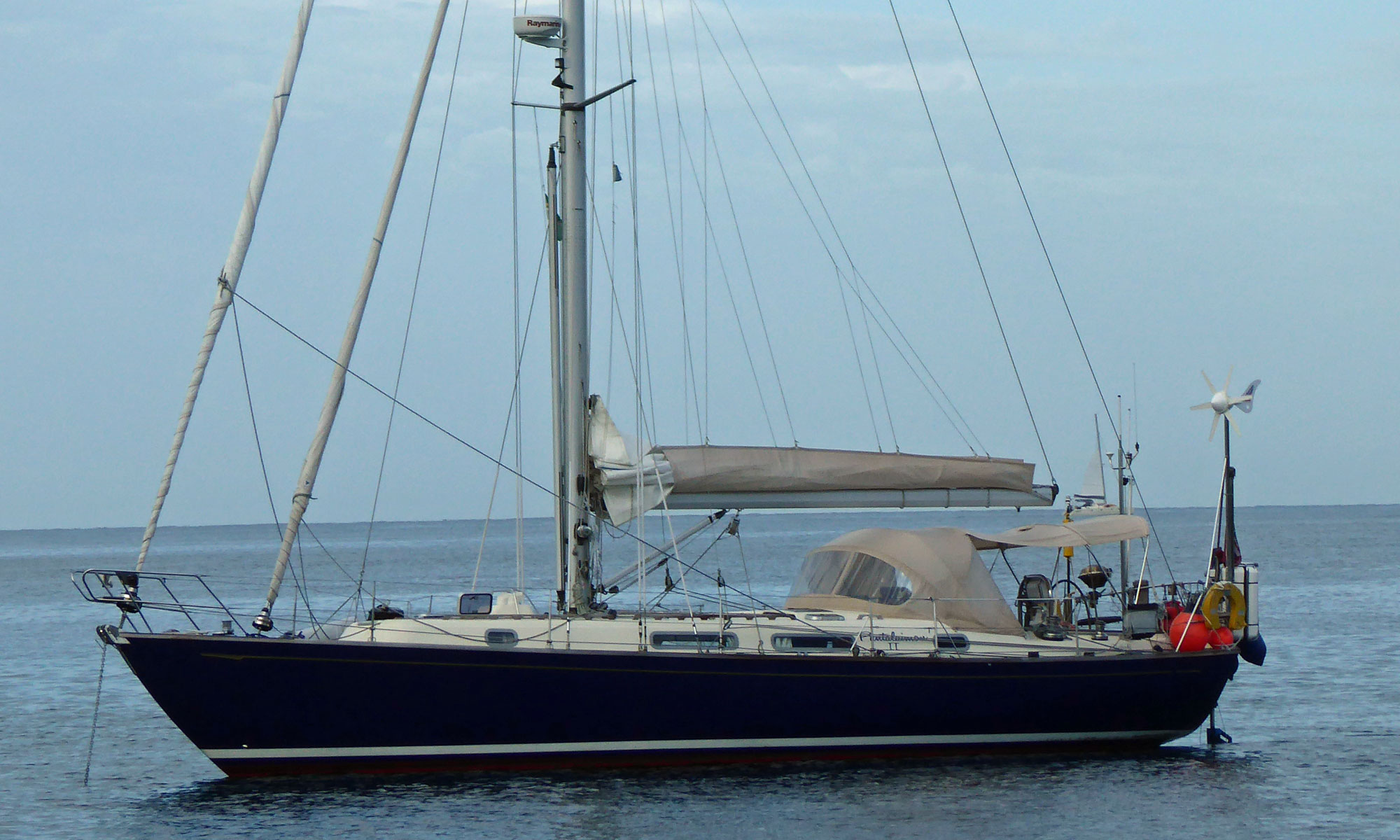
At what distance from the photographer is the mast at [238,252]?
52.6 ft

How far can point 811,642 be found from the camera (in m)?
18.2

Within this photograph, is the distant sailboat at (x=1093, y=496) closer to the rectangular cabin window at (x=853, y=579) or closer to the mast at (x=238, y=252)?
the rectangular cabin window at (x=853, y=579)

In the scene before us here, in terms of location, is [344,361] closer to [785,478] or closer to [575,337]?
[575,337]

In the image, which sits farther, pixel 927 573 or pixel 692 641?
pixel 927 573

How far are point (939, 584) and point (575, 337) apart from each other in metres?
5.58

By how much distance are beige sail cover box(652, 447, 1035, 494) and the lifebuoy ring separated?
2672 mm

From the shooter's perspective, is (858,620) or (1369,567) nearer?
(858,620)

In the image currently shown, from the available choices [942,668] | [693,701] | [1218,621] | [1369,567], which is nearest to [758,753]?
[693,701]

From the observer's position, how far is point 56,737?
24.0 metres

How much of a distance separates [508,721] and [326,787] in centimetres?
219

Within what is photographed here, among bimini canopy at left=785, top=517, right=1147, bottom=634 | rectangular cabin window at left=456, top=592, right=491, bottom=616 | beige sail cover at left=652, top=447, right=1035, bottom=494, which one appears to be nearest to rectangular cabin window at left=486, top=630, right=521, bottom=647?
rectangular cabin window at left=456, top=592, right=491, bottom=616

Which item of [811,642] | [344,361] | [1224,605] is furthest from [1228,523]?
[344,361]

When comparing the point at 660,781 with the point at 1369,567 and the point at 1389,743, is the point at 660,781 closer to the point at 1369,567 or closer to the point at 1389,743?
the point at 1389,743

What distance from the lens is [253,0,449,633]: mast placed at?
16.8m
